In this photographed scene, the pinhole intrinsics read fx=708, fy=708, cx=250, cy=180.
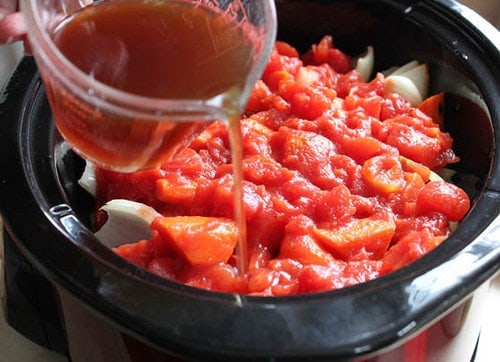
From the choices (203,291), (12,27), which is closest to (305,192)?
(203,291)

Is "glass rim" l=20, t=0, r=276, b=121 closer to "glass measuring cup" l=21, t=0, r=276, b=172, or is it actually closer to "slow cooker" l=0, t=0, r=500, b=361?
"glass measuring cup" l=21, t=0, r=276, b=172

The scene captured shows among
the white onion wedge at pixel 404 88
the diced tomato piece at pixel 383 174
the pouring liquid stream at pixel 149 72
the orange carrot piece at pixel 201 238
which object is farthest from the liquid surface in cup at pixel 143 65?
the white onion wedge at pixel 404 88

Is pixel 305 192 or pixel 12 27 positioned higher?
pixel 12 27

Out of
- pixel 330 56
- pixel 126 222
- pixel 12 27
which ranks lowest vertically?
pixel 126 222

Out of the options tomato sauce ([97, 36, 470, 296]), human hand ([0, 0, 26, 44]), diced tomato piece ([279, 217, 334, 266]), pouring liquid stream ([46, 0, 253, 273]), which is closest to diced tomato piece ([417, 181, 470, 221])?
tomato sauce ([97, 36, 470, 296])

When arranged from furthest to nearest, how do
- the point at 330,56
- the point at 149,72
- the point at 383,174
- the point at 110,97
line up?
the point at 330,56 → the point at 383,174 → the point at 149,72 → the point at 110,97

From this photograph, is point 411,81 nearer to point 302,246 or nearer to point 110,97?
point 302,246
